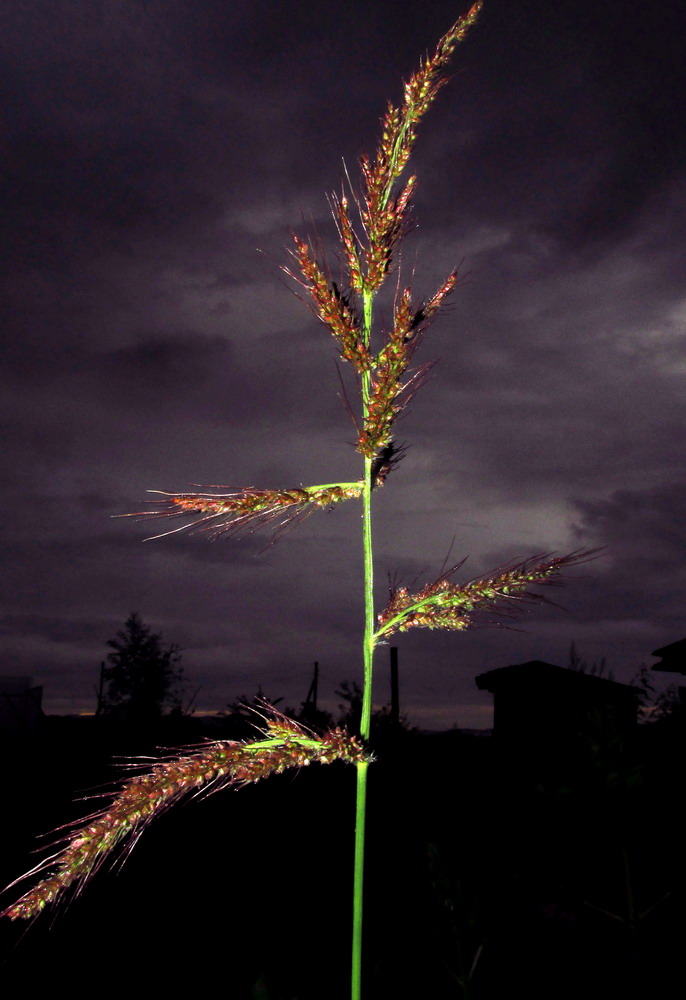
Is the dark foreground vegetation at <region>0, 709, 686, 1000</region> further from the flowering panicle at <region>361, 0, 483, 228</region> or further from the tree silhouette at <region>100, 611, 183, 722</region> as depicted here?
the tree silhouette at <region>100, 611, 183, 722</region>

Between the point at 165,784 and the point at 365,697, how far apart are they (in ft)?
2.50

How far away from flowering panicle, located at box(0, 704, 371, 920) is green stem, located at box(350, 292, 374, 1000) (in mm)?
124

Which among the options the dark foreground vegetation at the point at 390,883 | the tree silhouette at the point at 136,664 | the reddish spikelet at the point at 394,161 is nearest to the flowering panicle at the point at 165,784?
the dark foreground vegetation at the point at 390,883

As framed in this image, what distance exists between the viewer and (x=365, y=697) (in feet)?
8.43

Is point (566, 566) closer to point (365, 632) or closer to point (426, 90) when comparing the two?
point (365, 632)

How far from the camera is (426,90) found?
8.95 ft

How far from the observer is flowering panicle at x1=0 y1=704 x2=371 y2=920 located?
1.92 metres

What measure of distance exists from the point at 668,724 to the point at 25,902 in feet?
41.8

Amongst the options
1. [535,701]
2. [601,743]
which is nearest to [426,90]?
[601,743]

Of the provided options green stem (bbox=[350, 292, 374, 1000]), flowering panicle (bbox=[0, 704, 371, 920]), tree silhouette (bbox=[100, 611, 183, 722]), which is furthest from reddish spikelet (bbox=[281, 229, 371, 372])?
tree silhouette (bbox=[100, 611, 183, 722])

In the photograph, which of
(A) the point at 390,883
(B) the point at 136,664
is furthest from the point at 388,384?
(B) the point at 136,664

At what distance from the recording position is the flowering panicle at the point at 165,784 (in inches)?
75.4

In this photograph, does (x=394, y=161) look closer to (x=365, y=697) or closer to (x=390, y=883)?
(x=365, y=697)

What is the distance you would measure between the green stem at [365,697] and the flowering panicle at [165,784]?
0.41 feet
